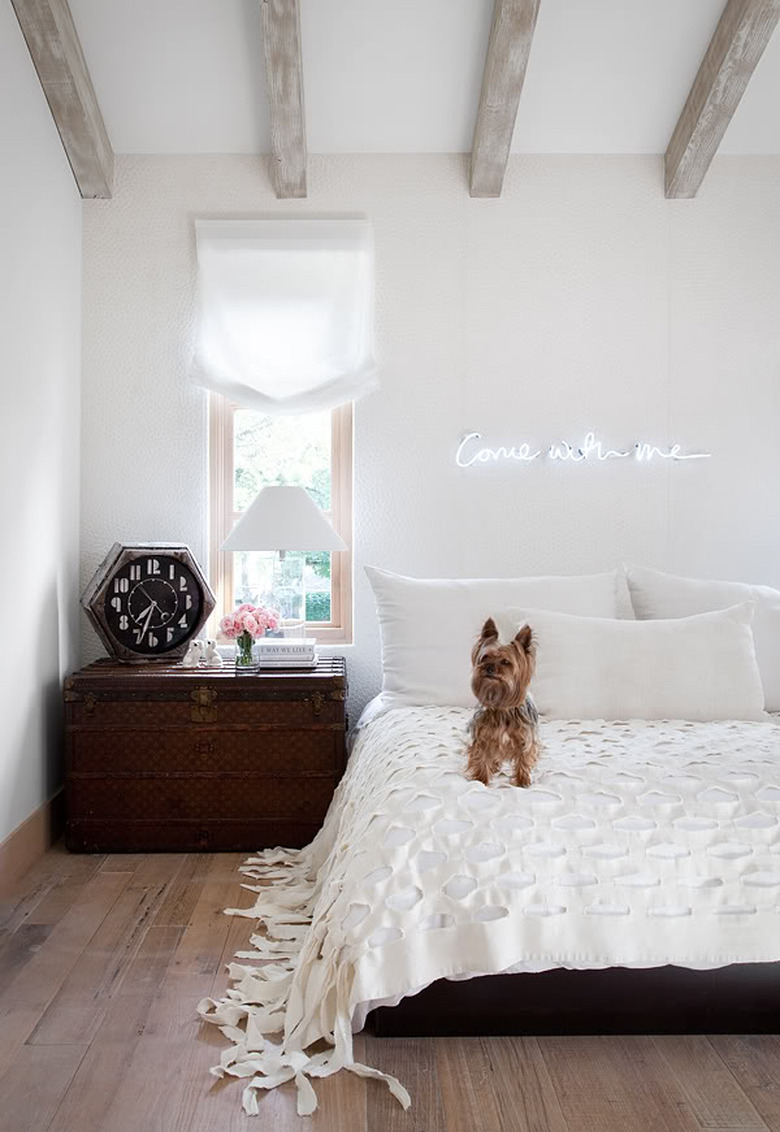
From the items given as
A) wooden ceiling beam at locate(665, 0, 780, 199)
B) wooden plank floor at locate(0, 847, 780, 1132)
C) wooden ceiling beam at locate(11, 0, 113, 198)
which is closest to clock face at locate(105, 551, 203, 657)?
wooden plank floor at locate(0, 847, 780, 1132)

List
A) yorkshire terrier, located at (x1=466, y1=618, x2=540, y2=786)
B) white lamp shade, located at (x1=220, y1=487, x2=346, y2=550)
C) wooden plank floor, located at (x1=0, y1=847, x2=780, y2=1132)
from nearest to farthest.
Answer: wooden plank floor, located at (x1=0, y1=847, x2=780, y2=1132) < yorkshire terrier, located at (x1=466, y1=618, x2=540, y2=786) < white lamp shade, located at (x1=220, y1=487, x2=346, y2=550)

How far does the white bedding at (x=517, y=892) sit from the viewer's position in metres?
2.15

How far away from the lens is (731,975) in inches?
89.2

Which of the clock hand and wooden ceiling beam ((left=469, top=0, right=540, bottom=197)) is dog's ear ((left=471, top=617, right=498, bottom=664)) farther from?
wooden ceiling beam ((left=469, top=0, right=540, bottom=197))

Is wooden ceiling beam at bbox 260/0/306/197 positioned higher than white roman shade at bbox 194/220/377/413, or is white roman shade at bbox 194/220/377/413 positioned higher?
wooden ceiling beam at bbox 260/0/306/197

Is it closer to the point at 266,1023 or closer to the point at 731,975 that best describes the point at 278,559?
the point at 266,1023

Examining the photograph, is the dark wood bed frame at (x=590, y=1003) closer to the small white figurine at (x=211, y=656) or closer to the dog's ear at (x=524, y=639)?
the dog's ear at (x=524, y=639)

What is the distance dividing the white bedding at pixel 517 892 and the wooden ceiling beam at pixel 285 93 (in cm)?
249

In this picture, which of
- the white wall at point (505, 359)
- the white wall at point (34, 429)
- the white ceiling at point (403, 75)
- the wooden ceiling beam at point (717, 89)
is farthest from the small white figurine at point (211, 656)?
the wooden ceiling beam at point (717, 89)

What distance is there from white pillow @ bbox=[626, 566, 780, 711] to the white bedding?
1006 mm

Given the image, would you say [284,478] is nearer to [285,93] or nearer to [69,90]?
[285,93]

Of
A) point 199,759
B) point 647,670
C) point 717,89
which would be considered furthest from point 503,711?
point 717,89

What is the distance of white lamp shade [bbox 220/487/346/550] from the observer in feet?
A: 12.3

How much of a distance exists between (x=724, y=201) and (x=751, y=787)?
2741 millimetres
